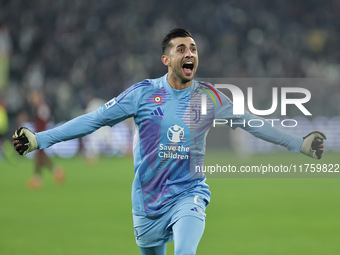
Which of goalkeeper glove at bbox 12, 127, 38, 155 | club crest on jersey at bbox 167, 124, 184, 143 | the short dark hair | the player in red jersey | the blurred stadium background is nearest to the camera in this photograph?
goalkeeper glove at bbox 12, 127, 38, 155

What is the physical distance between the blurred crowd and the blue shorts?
16.7 m

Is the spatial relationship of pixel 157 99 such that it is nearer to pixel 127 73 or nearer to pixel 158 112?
pixel 158 112

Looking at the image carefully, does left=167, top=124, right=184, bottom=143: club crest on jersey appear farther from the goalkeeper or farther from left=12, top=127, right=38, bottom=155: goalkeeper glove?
left=12, top=127, right=38, bottom=155: goalkeeper glove

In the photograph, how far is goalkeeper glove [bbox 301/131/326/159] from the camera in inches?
191


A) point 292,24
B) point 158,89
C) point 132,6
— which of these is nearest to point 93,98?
point 132,6

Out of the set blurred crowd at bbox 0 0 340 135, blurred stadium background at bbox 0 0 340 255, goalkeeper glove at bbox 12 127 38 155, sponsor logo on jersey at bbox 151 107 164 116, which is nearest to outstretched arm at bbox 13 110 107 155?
goalkeeper glove at bbox 12 127 38 155

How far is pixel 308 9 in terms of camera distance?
87.6ft

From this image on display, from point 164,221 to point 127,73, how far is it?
18876mm

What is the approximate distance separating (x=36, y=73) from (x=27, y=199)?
11.2 m

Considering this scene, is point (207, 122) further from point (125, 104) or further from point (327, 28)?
point (327, 28)

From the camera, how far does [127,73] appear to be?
76.7ft

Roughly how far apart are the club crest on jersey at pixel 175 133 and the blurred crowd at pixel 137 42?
54.9 feet

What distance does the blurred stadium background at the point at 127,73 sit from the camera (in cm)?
1069

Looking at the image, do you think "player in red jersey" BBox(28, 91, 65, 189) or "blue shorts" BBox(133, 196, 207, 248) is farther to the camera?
"player in red jersey" BBox(28, 91, 65, 189)
